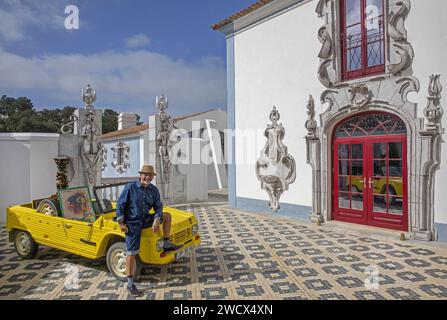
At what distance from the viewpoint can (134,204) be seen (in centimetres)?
396

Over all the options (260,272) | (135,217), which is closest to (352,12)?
(260,272)

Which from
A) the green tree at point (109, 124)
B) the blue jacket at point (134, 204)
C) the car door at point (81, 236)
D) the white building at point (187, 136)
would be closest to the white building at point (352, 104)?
the blue jacket at point (134, 204)

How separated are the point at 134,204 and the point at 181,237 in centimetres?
100

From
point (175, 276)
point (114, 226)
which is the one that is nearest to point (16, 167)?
point (114, 226)

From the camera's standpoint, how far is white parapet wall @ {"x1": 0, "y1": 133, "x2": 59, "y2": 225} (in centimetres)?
Result: 795

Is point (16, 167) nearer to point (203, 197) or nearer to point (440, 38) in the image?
point (203, 197)

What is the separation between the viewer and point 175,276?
14.7ft

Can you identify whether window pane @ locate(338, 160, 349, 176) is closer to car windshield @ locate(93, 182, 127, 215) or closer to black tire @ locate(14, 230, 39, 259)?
car windshield @ locate(93, 182, 127, 215)

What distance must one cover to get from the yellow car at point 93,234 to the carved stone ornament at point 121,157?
45.3 ft

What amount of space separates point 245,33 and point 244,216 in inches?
248

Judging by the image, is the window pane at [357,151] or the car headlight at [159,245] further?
the window pane at [357,151]

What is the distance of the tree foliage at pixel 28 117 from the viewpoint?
2798 cm

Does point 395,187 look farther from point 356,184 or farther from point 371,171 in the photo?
point 356,184

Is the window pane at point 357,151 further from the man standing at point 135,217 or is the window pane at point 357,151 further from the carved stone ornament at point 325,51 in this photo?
the man standing at point 135,217
